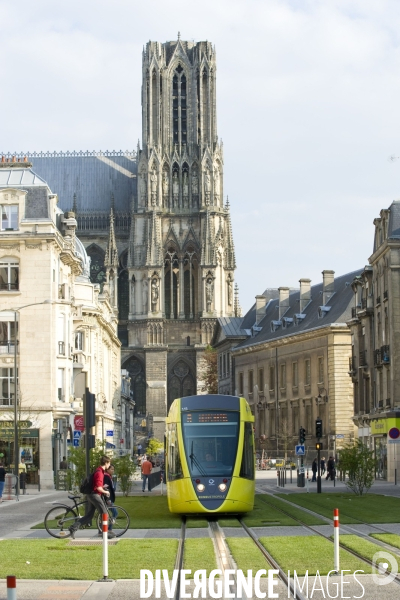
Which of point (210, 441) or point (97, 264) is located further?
point (97, 264)

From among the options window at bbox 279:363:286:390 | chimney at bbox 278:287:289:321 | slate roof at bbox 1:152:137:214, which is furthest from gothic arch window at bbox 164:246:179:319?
window at bbox 279:363:286:390

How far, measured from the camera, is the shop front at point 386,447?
5722cm

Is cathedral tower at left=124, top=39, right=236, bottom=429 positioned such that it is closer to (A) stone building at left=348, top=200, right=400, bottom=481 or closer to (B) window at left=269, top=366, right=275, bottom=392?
(B) window at left=269, top=366, right=275, bottom=392

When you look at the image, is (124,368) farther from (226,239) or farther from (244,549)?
(244,549)

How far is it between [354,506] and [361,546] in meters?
13.6

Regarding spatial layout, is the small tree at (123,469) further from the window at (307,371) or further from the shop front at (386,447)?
the window at (307,371)

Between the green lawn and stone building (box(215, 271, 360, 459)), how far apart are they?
33.9 meters

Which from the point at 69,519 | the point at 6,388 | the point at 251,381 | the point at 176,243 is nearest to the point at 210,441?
the point at 69,519

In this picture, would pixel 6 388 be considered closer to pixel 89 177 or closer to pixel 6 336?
pixel 6 336

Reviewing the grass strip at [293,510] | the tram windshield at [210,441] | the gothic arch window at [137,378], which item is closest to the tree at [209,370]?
the gothic arch window at [137,378]

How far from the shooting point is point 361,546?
19.9 meters

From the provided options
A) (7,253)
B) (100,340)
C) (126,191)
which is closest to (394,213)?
(7,253)

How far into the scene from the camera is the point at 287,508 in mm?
32938

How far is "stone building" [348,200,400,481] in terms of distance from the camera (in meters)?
60.2
